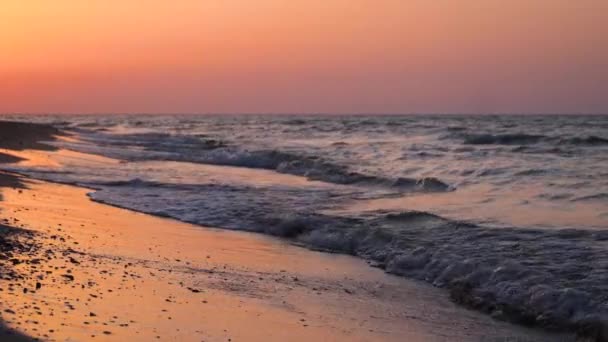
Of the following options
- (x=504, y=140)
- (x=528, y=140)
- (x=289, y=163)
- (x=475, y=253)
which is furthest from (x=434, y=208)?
(x=504, y=140)

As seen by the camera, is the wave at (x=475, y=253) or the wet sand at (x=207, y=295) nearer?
the wet sand at (x=207, y=295)

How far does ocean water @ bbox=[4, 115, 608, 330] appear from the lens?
7.62 meters

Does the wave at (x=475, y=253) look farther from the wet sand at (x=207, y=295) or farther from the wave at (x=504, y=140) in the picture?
the wave at (x=504, y=140)

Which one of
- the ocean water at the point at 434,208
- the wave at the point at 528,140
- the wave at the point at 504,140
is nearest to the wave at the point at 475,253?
the ocean water at the point at 434,208

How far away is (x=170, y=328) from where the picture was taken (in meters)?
5.51

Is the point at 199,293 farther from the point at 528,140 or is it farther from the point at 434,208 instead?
the point at 528,140

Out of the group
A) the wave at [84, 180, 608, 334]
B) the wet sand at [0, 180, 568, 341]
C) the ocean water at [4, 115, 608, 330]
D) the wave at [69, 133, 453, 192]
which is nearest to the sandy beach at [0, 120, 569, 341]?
the wet sand at [0, 180, 568, 341]

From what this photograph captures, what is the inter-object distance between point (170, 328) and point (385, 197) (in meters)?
10.1

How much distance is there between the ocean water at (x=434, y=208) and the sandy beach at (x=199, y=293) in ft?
1.87

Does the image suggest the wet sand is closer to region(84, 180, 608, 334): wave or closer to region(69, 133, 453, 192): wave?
region(84, 180, 608, 334): wave

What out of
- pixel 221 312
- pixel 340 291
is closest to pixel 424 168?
pixel 340 291

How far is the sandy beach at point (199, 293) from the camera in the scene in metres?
5.53

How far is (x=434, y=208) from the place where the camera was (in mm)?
13062

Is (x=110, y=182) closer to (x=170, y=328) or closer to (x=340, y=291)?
(x=340, y=291)
